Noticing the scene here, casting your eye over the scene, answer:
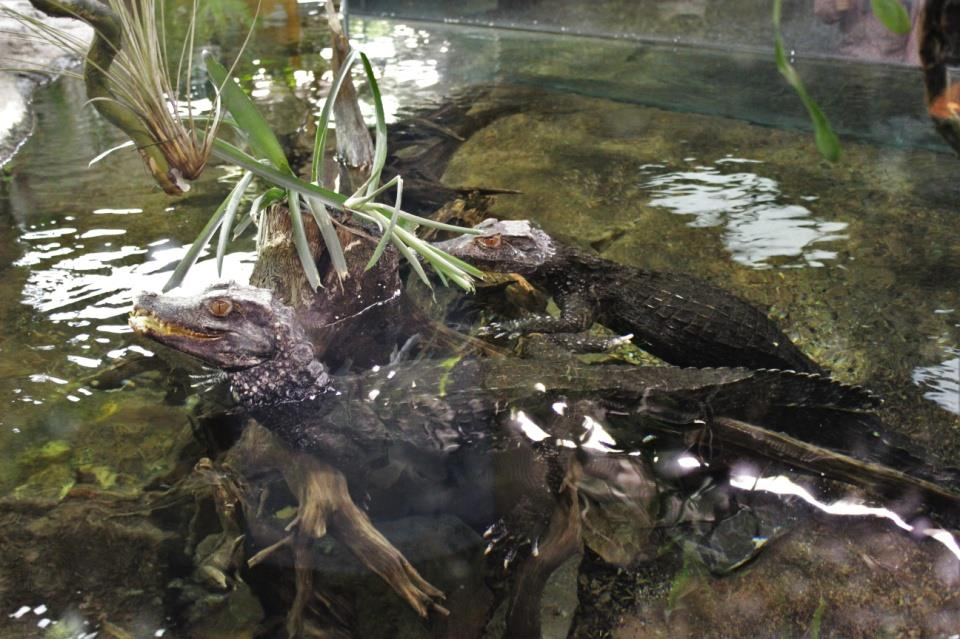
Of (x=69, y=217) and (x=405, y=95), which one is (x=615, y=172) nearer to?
→ (x=405, y=95)

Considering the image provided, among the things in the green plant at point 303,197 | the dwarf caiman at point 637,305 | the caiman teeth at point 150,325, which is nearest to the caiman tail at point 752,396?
the dwarf caiman at point 637,305

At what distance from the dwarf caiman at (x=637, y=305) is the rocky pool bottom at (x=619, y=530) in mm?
238

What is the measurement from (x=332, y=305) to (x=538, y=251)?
1190mm

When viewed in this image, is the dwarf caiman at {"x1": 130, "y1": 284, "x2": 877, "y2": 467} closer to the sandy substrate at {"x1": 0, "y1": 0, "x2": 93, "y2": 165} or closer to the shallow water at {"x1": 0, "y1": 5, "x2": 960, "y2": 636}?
the shallow water at {"x1": 0, "y1": 5, "x2": 960, "y2": 636}

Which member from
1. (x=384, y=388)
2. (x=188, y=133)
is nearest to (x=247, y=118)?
(x=188, y=133)

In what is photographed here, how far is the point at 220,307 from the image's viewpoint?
8.57 ft

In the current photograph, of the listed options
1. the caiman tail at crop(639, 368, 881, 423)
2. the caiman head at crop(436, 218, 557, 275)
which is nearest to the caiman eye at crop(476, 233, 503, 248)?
the caiman head at crop(436, 218, 557, 275)

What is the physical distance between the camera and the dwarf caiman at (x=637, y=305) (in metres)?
3.10

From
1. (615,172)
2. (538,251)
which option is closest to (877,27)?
(615,172)

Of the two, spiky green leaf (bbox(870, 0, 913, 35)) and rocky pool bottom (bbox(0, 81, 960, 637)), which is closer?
spiky green leaf (bbox(870, 0, 913, 35))

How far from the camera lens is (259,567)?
7.11ft

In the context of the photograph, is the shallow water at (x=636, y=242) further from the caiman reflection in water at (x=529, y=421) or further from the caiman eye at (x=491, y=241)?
the caiman eye at (x=491, y=241)

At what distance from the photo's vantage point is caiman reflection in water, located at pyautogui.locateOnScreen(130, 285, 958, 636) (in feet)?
7.89

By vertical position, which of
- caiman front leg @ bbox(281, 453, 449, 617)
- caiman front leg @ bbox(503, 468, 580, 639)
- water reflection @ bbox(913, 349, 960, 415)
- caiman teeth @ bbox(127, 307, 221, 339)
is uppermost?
caiman teeth @ bbox(127, 307, 221, 339)
